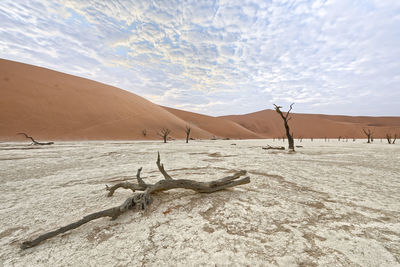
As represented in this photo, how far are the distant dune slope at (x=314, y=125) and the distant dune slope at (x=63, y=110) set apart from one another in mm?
40126

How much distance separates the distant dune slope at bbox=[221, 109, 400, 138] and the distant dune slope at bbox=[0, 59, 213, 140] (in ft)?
132

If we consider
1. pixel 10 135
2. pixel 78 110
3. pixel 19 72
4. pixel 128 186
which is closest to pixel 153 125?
pixel 78 110

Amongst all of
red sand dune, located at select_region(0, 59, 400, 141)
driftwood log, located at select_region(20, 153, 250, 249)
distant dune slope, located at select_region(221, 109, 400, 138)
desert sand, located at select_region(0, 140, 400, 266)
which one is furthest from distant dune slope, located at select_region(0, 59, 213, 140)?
distant dune slope, located at select_region(221, 109, 400, 138)

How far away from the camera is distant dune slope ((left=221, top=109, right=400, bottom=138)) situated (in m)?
46.4

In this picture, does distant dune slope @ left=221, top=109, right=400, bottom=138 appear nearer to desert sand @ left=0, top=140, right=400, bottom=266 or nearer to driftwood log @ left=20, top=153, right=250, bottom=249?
desert sand @ left=0, top=140, right=400, bottom=266

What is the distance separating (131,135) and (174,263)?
26.6m

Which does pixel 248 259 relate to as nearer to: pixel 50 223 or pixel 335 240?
pixel 335 240

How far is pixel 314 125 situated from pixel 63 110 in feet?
224

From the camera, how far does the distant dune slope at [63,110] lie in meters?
20.4

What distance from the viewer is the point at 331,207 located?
82.7 inches

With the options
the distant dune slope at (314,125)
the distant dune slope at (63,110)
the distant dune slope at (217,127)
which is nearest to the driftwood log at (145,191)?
the distant dune slope at (63,110)

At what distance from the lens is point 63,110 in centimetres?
2436

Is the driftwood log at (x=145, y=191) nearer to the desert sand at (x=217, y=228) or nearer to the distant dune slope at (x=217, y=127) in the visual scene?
the desert sand at (x=217, y=228)

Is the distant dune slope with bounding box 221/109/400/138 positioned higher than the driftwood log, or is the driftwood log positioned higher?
the distant dune slope with bounding box 221/109/400/138
